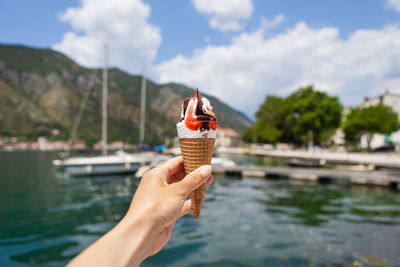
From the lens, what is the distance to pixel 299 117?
74.7 meters

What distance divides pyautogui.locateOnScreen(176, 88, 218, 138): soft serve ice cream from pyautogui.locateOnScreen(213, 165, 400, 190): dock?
964 inches

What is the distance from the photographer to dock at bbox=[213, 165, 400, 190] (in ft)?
70.9

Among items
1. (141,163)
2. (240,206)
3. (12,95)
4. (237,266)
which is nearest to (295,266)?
(237,266)

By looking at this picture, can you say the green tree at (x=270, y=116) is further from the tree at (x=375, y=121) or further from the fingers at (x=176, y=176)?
the fingers at (x=176, y=176)

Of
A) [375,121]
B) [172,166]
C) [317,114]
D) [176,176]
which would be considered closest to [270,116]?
[317,114]

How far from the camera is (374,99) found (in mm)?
81812

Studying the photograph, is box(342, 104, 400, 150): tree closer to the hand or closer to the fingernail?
the fingernail

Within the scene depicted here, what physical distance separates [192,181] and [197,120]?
0.61 metres

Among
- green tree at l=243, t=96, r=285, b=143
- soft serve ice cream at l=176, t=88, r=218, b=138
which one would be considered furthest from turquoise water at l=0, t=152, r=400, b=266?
green tree at l=243, t=96, r=285, b=143

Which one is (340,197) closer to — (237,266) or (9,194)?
(237,266)

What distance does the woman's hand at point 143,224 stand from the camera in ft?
4.33

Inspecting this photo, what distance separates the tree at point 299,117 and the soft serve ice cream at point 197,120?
73179mm

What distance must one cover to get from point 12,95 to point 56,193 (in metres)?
203

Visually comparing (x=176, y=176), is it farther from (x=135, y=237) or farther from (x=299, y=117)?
(x=299, y=117)
